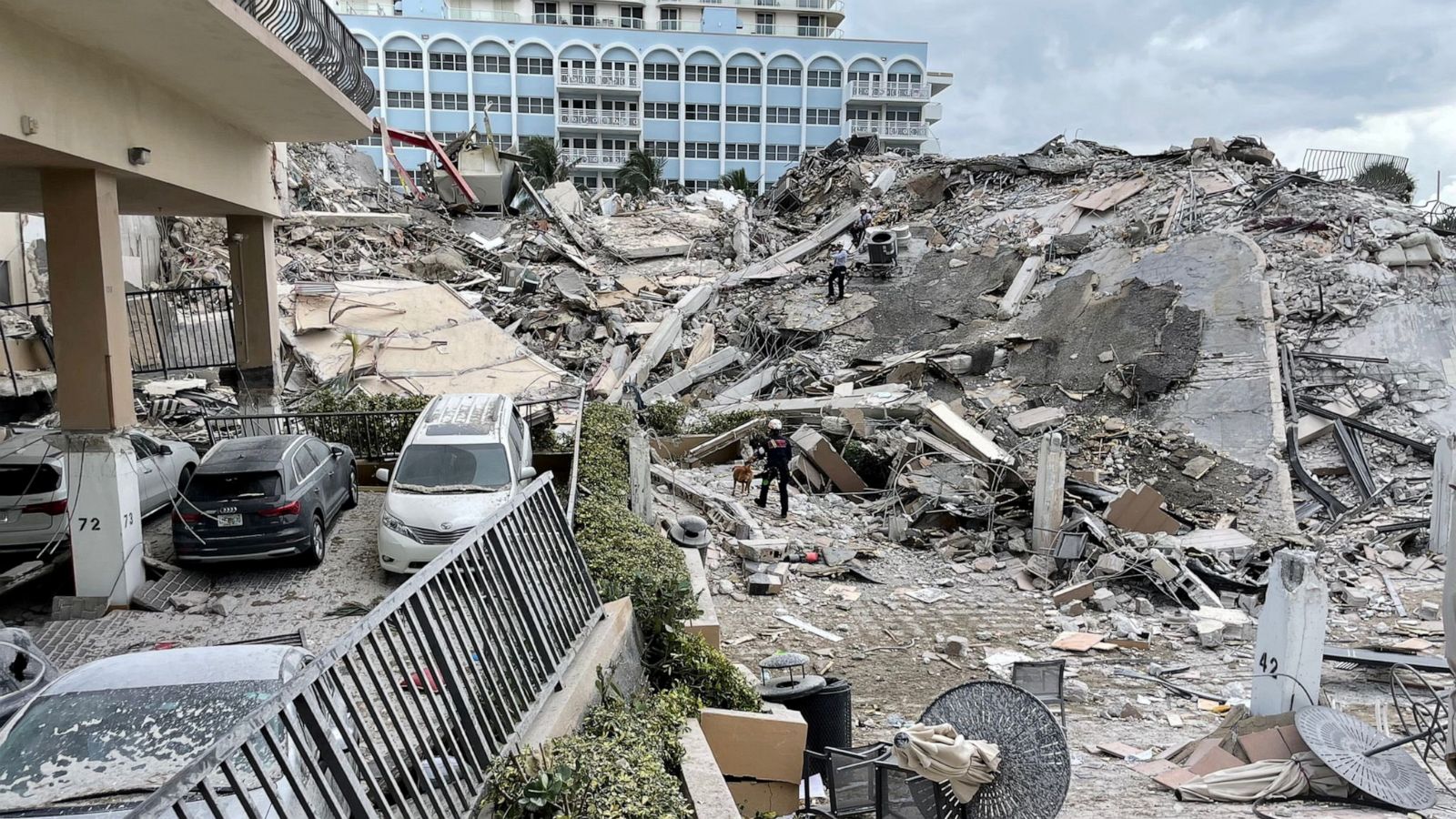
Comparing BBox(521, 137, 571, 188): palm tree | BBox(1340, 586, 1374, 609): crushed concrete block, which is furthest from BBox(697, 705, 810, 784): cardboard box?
BBox(521, 137, 571, 188): palm tree

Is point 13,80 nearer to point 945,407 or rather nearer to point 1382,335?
point 945,407

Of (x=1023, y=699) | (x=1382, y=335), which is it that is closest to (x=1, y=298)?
(x=1023, y=699)

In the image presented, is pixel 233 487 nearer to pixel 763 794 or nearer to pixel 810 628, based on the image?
pixel 810 628

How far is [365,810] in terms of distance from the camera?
10.9 ft

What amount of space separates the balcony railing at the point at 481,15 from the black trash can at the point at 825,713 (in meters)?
69.8

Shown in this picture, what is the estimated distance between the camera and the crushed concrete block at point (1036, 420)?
18.1m

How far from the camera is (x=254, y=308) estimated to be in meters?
14.7

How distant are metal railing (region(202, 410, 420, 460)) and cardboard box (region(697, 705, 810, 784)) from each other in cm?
995

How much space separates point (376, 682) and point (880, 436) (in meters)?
14.3

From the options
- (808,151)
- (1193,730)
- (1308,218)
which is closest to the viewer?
(1193,730)

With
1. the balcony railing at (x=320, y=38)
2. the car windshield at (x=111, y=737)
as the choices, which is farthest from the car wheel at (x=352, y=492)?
the car windshield at (x=111, y=737)

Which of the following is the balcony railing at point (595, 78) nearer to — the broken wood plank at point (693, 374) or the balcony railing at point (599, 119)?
the balcony railing at point (599, 119)

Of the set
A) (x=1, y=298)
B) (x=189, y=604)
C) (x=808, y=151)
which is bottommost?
(x=189, y=604)

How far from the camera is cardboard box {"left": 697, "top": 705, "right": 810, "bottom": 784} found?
621 centimetres
